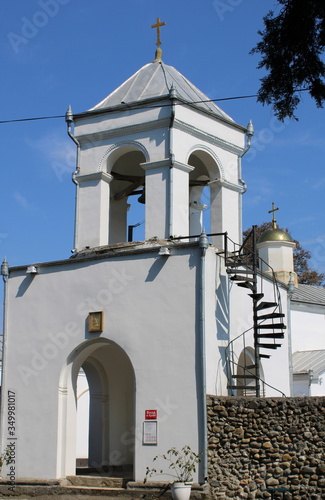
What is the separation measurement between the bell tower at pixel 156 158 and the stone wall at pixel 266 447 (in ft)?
13.8

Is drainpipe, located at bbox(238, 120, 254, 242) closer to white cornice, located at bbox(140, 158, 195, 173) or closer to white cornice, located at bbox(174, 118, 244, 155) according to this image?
white cornice, located at bbox(174, 118, 244, 155)

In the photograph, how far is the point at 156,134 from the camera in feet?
55.9

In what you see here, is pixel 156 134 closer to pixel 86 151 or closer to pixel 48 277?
pixel 86 151

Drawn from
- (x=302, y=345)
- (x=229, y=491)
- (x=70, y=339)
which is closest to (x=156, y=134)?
(x=70, y=339)

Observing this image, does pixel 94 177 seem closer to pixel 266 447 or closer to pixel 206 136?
pixel 206 136

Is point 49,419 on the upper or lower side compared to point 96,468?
upper

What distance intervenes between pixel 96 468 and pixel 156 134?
8031mm

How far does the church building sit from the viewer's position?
15.4m

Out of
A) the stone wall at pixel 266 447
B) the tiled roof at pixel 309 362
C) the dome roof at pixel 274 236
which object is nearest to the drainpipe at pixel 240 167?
the stone wall at pixel 266 447

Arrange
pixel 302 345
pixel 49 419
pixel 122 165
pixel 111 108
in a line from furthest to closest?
pixel 302 345 < pixel 122 165 < pixel 111 108 < pixel 49 419

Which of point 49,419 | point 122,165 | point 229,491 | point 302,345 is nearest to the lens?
point 229,491

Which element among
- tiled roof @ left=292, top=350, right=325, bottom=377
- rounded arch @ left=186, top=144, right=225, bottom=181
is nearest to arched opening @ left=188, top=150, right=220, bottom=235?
rounded arch @ left=186, top=144, right=225, bottom=181

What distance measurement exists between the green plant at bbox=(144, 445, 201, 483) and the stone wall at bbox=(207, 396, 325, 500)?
38 cm

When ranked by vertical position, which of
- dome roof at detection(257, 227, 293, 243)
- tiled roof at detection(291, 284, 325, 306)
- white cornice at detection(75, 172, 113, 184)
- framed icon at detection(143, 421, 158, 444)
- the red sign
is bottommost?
framed icon at detection(143, 421, 158, 444)
